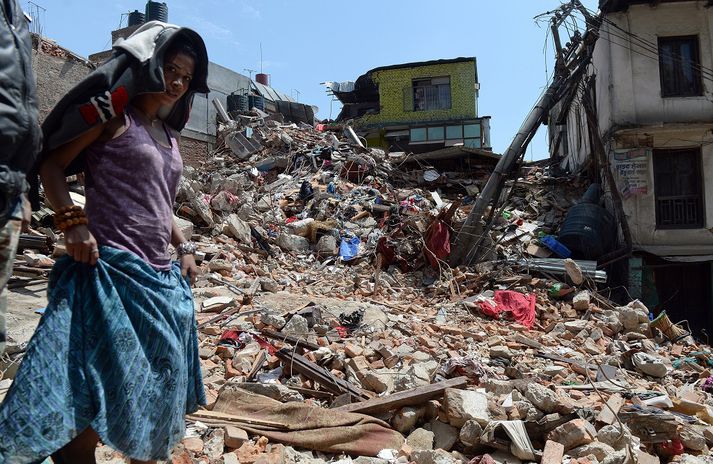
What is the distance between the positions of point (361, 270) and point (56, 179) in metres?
7.91

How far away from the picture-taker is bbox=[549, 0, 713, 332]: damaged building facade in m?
11.7

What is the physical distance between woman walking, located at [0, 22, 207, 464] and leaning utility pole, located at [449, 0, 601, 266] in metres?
8.64

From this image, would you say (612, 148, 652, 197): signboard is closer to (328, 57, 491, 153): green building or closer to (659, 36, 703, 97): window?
(659, 36, 703, 97): window

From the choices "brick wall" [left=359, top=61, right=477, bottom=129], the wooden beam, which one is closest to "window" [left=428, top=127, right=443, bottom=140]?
"brick wall" [left=359, top=61, right=477, bottom=129]

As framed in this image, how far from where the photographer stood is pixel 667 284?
39.1 feet

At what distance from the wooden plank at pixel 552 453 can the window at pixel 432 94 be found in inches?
812

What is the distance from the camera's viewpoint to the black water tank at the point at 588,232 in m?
10.5

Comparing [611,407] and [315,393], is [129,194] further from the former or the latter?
[611,407]

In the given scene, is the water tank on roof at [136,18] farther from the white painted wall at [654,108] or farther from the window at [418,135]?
the white painted wall at [654,108]

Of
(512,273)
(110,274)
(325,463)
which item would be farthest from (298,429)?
(512,273)

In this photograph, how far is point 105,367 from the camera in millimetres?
1519

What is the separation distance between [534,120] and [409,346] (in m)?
8.09

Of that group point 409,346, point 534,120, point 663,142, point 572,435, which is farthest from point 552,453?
point 663,142

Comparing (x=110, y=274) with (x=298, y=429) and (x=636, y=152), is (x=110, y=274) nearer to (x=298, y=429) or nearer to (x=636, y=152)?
(x=298, y=429)
